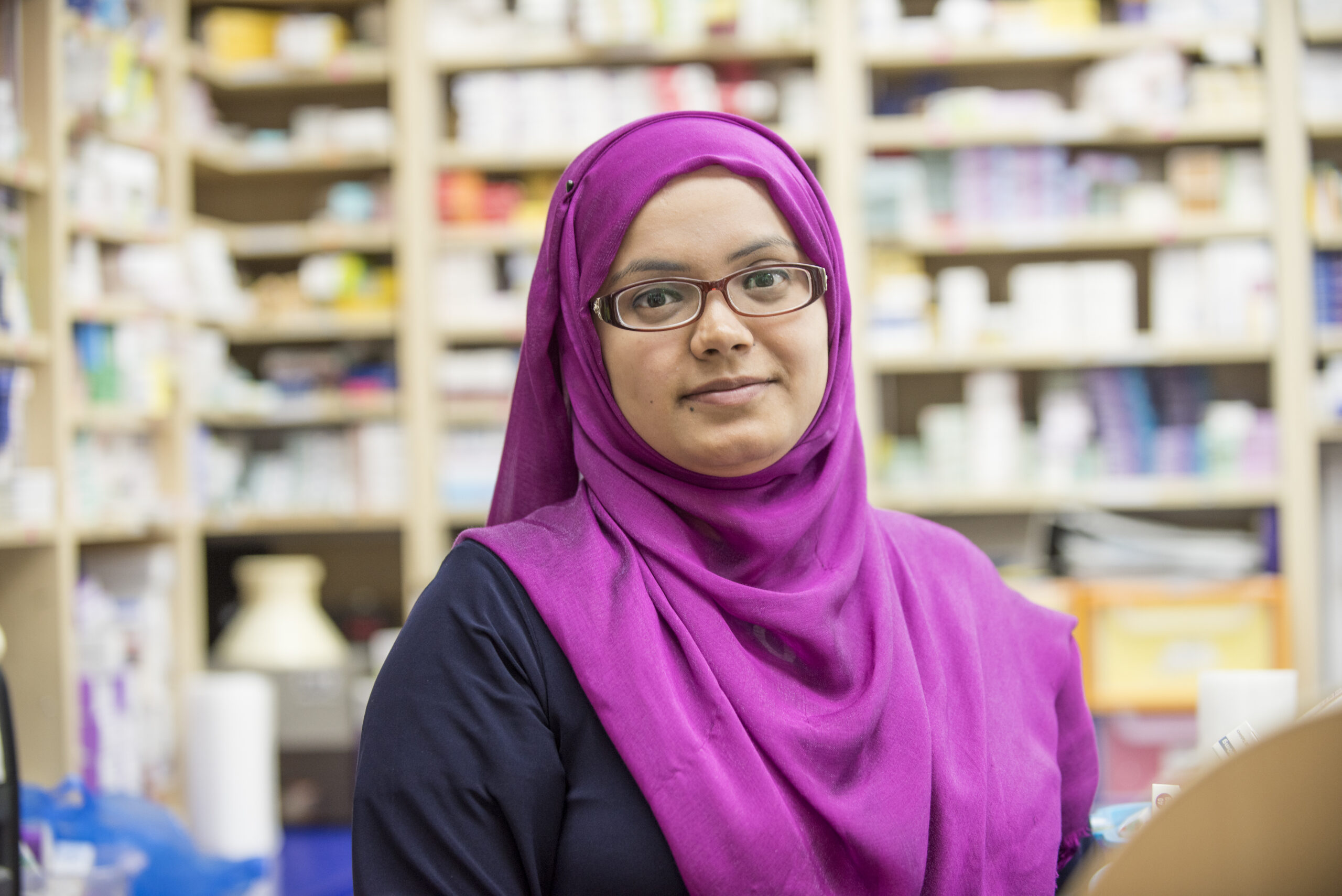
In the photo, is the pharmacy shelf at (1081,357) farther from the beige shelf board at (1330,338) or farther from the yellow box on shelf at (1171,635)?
the yellow box on shelf at (1171,635)

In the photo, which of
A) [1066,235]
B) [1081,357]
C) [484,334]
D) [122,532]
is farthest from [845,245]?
[122,532]

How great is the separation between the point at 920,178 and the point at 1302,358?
4.32 feet

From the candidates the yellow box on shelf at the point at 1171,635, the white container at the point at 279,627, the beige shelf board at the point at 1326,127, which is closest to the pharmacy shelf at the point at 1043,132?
the beige shelf board at the point at 1326,127

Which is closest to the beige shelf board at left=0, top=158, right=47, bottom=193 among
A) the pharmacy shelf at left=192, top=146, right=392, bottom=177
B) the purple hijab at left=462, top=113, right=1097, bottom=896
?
the pharmacy shelf at left=192, top=146, right=392, bottom=177

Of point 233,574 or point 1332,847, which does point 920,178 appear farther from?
point 1332,847

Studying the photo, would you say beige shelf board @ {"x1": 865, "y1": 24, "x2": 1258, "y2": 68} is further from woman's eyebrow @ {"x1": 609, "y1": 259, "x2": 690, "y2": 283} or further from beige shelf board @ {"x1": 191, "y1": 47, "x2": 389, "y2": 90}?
woman's eyebrow @ {"x1": 609, "y1": 259, "x2": 690, "y2": 283}

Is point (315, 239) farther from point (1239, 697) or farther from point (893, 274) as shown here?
point (1239, 697)

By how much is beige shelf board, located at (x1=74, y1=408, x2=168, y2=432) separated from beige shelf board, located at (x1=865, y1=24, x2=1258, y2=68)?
99.2 inches

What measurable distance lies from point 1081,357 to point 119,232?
115 inches

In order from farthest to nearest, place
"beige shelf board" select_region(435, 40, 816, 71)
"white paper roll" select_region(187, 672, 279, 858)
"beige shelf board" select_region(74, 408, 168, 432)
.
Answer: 1. "beige shelf board" select_region(435, 40, 816, 71)
2. "beige shelf board" select_region(74, 408, 168, 432)
3. "white paper roll" select_region(187, 672, 279, 858)

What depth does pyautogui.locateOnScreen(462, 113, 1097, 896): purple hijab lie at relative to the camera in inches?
38.7

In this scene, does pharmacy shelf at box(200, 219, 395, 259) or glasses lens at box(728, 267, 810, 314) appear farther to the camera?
pharmacy shelf at box(200, 219, 395, 259)

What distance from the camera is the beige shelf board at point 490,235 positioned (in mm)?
3938

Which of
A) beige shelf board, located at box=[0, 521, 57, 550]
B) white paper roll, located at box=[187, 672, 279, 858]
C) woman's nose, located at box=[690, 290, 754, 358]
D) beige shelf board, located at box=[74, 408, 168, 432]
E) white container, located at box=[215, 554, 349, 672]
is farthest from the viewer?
white container, located at box=[215, 554, 349, 672]
